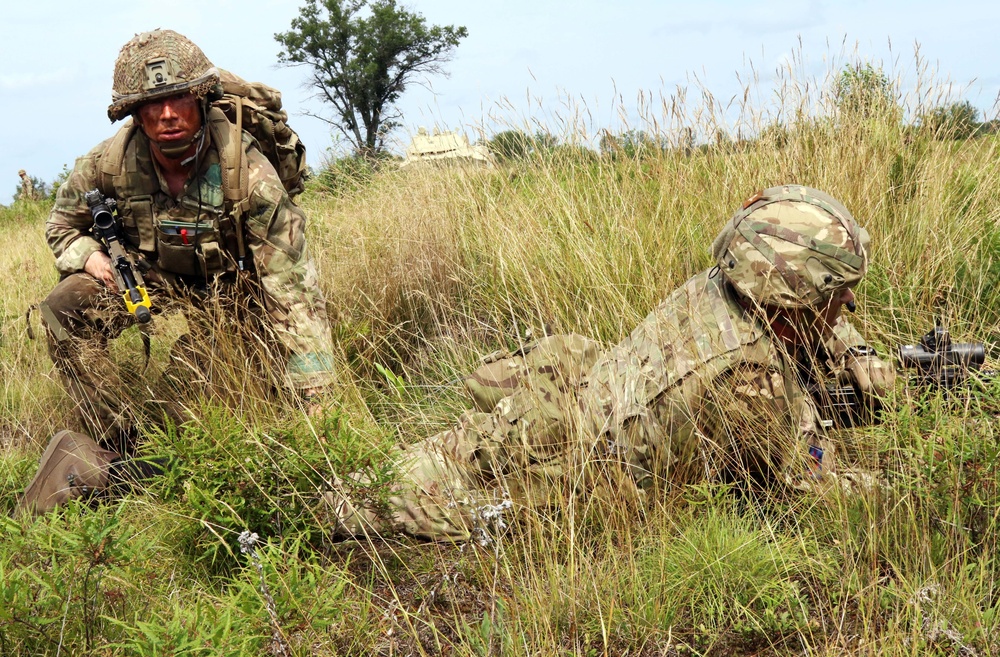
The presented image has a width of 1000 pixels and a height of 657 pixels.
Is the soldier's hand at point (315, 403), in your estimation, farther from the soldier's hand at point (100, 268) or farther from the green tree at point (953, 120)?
the green tree at point (953, 120)

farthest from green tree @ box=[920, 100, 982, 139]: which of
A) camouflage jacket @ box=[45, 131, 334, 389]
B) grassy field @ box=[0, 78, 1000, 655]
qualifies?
camouflage jacket @ box=[45, 131, 334, 389]

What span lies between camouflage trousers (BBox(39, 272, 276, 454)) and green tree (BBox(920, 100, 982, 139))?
12.0 feet

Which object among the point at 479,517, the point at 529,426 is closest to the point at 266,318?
the point at 529,426

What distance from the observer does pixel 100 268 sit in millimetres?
4172

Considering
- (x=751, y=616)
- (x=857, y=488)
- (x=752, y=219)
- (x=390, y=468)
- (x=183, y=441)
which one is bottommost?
(x=751, y=616)

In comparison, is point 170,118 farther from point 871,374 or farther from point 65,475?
point 871,374

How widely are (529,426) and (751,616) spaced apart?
92 cm

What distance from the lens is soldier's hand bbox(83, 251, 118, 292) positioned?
414cm

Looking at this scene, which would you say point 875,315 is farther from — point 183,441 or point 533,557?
point 183,441

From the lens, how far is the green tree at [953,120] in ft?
15.5

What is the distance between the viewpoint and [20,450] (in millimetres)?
4086

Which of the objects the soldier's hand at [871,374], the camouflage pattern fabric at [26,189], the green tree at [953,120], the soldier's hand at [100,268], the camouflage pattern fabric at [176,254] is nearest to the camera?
the soldier's hand at [871,374]

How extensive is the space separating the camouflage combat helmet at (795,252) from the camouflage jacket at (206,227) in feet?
6.10

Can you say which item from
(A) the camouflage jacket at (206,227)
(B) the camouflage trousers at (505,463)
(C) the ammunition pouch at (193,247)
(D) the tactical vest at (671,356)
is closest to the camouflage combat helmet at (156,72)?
(A) the camouflage jacket at (206,227)
